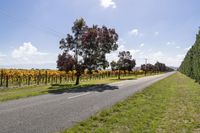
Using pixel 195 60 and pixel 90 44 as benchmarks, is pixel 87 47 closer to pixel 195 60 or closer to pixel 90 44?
pixel 90 44

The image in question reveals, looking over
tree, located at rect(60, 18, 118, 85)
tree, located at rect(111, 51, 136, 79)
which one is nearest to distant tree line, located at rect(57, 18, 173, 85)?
tree, located at rect(60, 18, 118, 85)

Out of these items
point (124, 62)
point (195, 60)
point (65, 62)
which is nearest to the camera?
point (65, 62)

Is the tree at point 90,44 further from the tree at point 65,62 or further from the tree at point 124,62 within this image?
the tree at point 124,62

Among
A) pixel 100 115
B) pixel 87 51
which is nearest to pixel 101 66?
pixel 87 51

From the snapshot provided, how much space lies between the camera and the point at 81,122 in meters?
9.80

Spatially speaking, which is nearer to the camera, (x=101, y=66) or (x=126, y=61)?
(x=101, y=66)

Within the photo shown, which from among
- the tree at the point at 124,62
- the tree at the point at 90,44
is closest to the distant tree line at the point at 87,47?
the tree at the point at 90,44

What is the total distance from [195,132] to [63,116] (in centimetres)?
494

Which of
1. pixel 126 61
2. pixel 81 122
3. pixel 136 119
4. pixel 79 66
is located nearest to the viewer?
pixel 81 122

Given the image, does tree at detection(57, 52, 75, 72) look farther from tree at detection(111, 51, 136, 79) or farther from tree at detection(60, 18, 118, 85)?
tree at detection(111, 51, 136, 79)

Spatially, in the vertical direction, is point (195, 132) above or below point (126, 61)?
below

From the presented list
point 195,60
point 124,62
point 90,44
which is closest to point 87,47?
point 90,44

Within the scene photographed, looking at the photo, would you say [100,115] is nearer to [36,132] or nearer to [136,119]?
[136,119]

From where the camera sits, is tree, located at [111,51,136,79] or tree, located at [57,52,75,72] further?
tree, located at [111,51,136,79]
